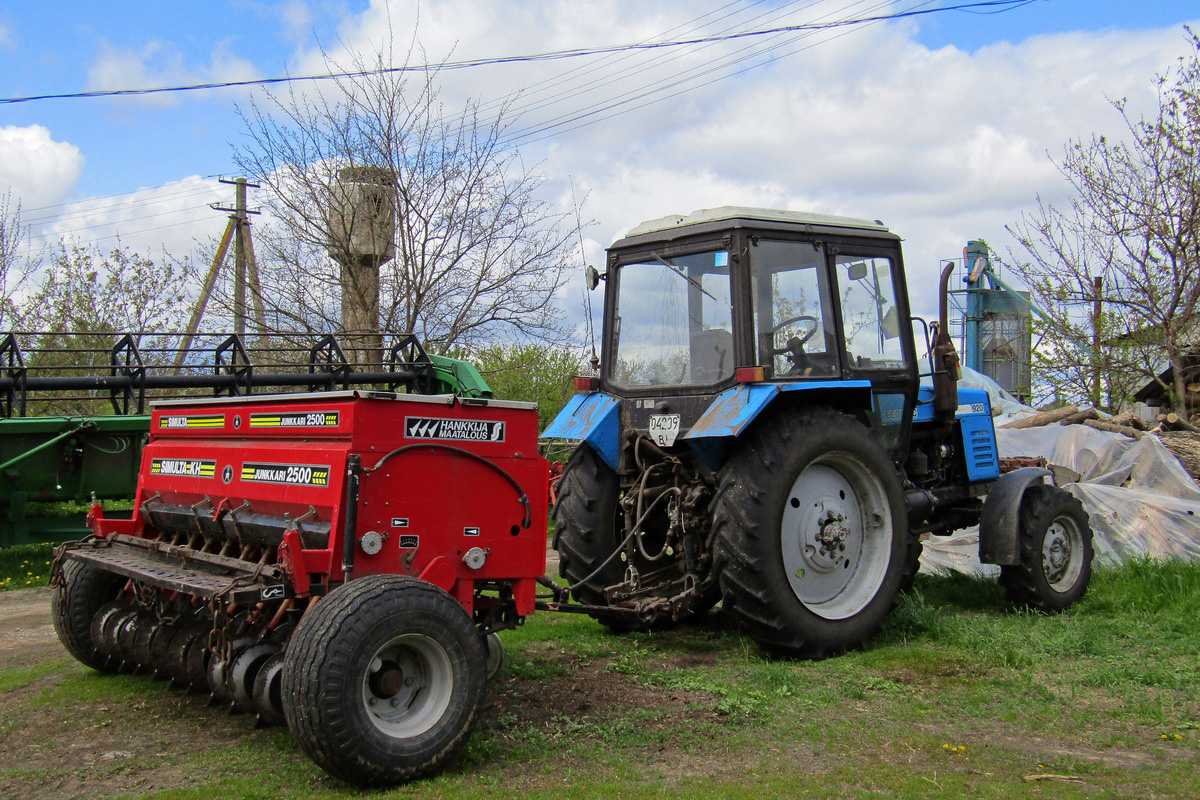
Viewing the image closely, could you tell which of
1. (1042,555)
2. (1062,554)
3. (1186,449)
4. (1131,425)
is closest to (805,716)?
(1042,555)

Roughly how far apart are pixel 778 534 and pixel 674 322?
1586 millimetres

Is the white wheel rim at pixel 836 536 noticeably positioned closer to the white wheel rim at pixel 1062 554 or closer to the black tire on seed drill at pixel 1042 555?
the black tire on seed drill at pixel 1042 555

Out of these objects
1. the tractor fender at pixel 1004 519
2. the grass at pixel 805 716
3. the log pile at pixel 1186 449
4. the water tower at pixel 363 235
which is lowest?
the grass at pixel 805 716

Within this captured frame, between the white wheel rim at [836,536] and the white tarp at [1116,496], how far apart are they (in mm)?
2132

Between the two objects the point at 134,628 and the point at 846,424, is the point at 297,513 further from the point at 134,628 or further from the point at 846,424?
the point at 846,424

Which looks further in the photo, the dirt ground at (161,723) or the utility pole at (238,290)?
the utility pole at (238,290)

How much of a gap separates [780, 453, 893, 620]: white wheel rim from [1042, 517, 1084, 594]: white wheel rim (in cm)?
155

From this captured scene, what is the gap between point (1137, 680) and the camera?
5.54m

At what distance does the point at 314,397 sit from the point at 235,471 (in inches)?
32.2

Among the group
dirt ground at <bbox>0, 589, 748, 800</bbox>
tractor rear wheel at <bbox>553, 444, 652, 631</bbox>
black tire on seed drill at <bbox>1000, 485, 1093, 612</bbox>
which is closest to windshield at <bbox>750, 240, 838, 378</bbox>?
tractor rear wheel at <bbox>553, 444, 652, 631</bbox>

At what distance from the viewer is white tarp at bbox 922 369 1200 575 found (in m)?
8.52

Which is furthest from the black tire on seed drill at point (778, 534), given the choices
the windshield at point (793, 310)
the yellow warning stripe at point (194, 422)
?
the yellow warning stripe at point (194, 422)

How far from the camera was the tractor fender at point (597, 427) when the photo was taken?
21.4 ft

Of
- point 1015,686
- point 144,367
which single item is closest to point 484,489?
point 1015,686
